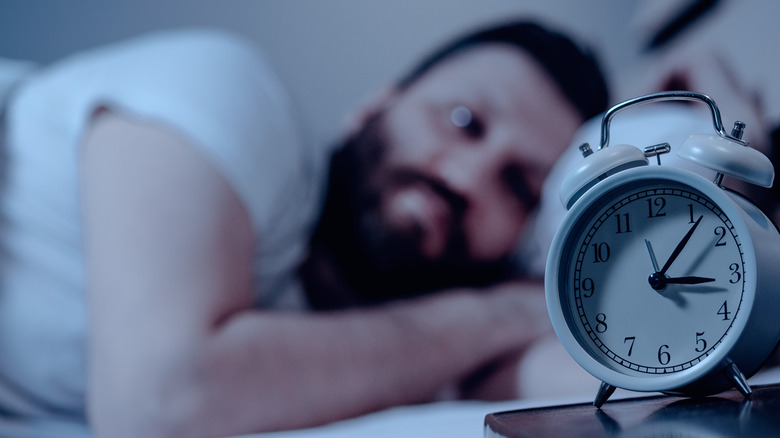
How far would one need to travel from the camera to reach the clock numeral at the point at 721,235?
42 cm

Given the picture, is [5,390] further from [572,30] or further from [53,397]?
[572,30]

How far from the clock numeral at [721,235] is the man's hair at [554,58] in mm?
756

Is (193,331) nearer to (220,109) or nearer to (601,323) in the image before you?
(220,109)

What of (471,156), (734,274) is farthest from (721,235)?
(471,156)

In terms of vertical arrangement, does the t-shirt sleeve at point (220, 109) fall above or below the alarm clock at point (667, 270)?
above

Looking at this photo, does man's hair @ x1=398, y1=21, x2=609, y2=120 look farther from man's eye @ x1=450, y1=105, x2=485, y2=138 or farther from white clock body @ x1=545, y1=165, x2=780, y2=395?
white clock body @ x1=545, y1=165, x2=780, y2=395

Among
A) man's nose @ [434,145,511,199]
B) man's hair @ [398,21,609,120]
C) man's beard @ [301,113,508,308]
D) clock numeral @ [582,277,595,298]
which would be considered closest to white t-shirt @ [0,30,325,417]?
man's beard @ [301,113,508,308]

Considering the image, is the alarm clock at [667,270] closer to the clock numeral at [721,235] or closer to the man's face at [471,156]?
the clock numeral at [721,235]

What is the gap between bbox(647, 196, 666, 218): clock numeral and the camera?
0.44 m

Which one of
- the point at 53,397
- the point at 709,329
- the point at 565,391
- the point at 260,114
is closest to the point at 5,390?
the point at 53,397

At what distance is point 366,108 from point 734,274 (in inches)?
34.4

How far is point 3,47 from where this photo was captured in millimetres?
1167

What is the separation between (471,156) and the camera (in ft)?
3.57

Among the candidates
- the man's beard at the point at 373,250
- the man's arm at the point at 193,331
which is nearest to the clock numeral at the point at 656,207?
the man's arm at the point at 193,331
